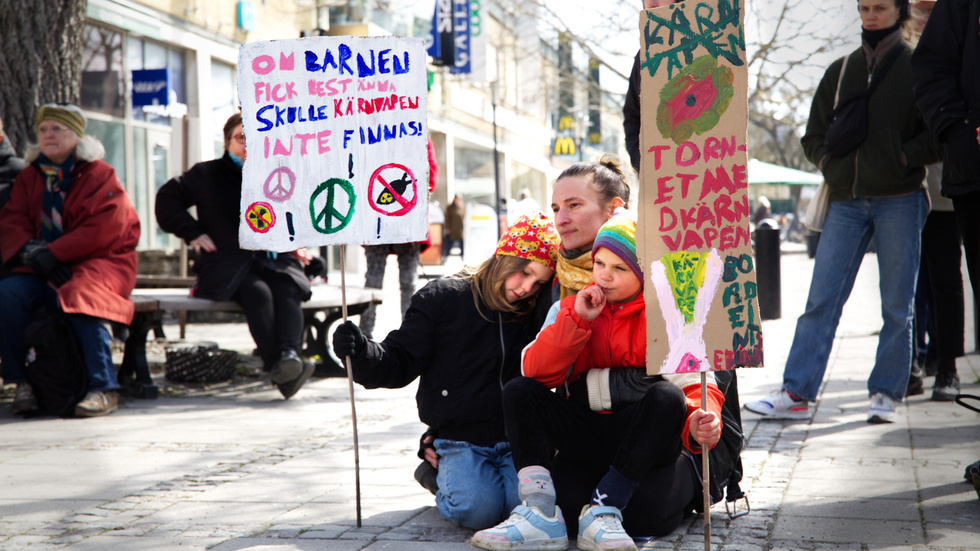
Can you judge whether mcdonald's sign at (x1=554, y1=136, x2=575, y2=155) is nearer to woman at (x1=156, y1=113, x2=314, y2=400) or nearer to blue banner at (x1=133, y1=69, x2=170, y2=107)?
blue banner at (x1=133, y1=69, x2=170, y2=107)

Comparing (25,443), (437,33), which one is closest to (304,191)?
(25,443)

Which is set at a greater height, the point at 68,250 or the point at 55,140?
the point at 55,140

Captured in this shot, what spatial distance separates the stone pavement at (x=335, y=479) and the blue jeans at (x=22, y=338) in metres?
0.24

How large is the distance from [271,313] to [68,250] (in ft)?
3.97

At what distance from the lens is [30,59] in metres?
6.85

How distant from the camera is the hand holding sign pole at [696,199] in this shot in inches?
114

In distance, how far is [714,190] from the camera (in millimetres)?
2926

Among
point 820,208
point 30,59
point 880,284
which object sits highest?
point 30,59

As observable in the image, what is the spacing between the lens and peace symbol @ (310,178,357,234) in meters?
3.38

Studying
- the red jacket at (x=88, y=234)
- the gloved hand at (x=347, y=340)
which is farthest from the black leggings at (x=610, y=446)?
the red jacket at (x=88, y=234)

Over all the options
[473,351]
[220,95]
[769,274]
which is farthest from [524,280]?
[220,95]

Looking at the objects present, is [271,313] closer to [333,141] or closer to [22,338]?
[22,338]

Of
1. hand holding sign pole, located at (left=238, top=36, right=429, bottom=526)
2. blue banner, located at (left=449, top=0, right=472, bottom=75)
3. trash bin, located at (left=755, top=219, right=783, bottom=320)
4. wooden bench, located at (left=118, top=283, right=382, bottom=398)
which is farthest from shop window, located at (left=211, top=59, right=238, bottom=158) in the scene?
hand holding sign pole, located at (left=238, top=36, right=429, bottom=526)

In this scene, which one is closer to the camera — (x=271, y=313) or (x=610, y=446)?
(x=610, y=446)
